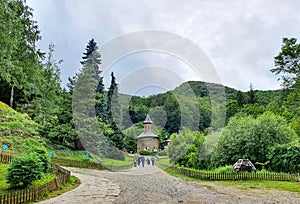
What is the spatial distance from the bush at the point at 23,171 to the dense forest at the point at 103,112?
615 centimetres

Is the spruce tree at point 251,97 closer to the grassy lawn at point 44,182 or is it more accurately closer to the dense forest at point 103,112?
the dense forest at point 103,112

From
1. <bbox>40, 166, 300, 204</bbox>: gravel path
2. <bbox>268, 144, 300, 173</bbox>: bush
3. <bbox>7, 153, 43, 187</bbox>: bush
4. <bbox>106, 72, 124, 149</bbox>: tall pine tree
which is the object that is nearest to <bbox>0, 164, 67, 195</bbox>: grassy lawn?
<bbox>7, 153, 43, 187</bbox>: bush

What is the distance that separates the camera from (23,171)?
9.97m

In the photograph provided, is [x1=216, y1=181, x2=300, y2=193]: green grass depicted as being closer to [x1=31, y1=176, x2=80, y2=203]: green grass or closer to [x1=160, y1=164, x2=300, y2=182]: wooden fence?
[x1=160, y1=164, x2=300, y2=182]: wooden fence

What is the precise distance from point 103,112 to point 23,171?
19.6m

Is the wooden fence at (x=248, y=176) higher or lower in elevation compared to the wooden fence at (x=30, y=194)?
lower

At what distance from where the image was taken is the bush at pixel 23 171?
390 inches

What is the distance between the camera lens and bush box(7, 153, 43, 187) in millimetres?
9906

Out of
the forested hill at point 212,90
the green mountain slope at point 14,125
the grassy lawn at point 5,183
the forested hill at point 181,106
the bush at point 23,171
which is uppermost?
the forested hill at point 212,90

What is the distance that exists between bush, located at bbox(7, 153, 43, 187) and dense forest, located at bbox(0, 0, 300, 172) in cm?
615

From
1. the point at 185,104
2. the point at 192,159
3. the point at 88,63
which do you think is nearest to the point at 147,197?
the point at 192,159

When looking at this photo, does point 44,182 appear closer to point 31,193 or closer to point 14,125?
point 31,193

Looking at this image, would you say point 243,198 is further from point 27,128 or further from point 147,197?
point 27,128

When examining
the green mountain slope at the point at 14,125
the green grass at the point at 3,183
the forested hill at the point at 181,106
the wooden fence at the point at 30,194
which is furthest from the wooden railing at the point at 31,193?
the forested hill at the point at 181,106
